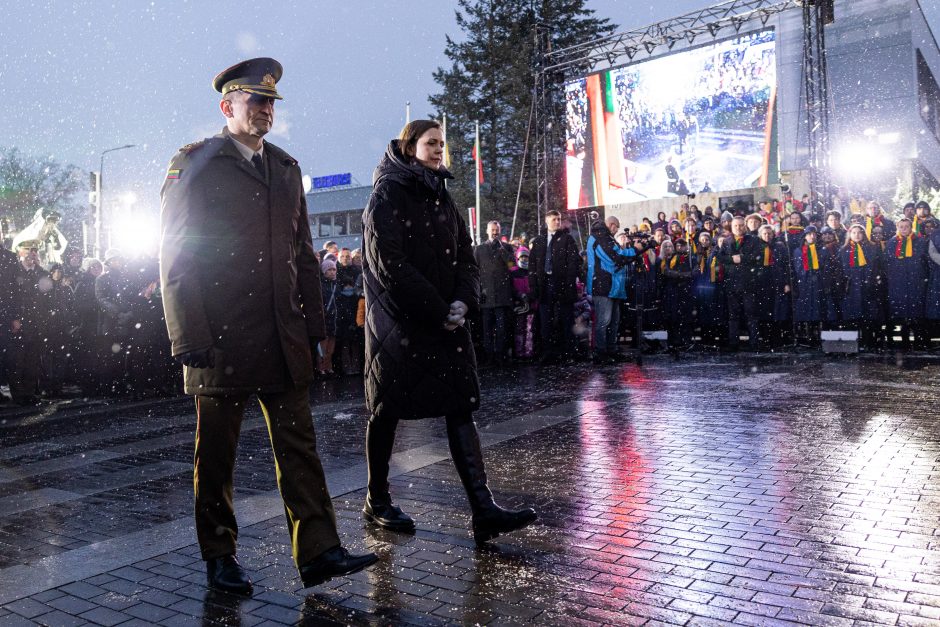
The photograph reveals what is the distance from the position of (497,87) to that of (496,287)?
36801 mm

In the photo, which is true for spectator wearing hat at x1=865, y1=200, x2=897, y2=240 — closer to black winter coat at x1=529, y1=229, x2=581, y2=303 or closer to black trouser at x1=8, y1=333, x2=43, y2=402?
black winter coat at x1=529, y1=229, x2=581, y2=303

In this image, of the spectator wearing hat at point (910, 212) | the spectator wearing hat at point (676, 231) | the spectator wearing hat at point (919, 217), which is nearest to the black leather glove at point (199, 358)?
the spectator wearing hat at point (919, 217)

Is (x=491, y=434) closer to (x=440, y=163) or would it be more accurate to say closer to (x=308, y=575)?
(x=440, y=163)

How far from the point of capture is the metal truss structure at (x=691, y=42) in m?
18.7

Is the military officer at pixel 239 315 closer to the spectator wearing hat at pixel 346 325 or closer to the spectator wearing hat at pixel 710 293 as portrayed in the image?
the spectator wearing hat at pixel 346 325

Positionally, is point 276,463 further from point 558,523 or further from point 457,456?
point 558,523

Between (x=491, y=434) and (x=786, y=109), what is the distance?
89.2ft

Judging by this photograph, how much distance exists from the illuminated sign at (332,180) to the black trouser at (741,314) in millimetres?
58318

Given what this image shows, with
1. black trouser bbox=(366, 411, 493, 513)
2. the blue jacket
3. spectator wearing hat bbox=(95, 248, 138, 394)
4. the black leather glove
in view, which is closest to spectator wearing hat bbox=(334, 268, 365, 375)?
spectator wearing hat bbox=(95, 248, 138, 394)

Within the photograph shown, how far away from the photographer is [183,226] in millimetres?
3510

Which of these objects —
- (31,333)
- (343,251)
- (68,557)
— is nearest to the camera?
(68,557)

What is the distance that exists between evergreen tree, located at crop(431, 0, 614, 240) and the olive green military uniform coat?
4182 cm

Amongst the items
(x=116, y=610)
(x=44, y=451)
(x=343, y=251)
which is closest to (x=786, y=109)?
(x=343, y=251)

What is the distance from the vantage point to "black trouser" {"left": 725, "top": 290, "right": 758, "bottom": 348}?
14.8 m
